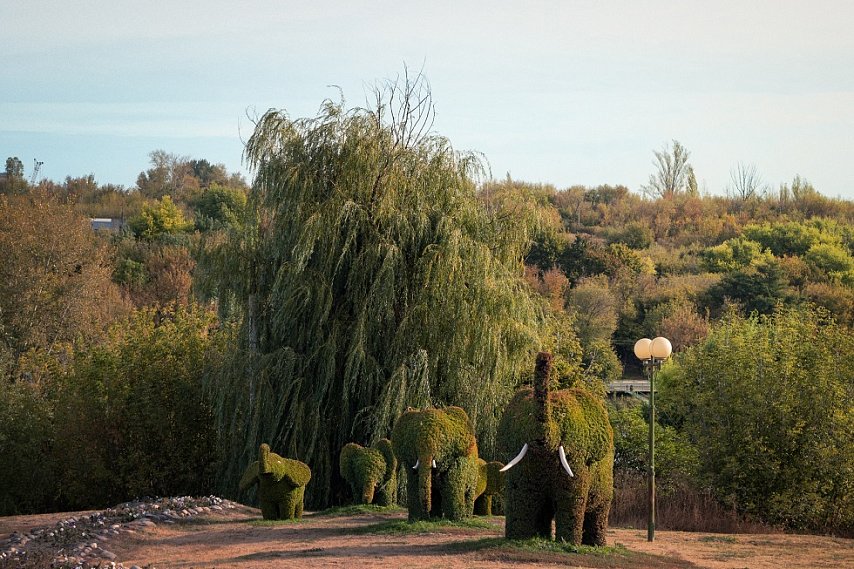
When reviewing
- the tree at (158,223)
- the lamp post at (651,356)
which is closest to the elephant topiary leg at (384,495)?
the lamp post at (651,356)

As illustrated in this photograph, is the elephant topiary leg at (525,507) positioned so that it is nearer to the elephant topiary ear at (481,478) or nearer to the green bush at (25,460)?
the elephant topiary ear at (481,478)

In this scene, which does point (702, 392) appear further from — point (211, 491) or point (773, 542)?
point (211, 491)

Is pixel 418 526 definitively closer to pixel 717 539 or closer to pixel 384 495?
pixel 384 495

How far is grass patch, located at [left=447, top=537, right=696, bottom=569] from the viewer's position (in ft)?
40.7

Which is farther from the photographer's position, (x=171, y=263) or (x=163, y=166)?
(x=163, y=166)

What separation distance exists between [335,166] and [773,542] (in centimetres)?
1063

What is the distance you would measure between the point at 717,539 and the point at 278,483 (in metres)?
7.16

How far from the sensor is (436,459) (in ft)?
49.4

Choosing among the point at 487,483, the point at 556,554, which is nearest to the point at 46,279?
the point at 487,483

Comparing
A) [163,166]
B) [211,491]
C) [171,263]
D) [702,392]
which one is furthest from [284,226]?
[163,166]

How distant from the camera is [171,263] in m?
49.5

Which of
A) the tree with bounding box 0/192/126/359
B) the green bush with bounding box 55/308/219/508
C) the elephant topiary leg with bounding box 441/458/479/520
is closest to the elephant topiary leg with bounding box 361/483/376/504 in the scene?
the elephant topiary leg with bounding box 441/458/479/520

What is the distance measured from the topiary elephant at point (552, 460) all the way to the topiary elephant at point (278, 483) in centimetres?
432

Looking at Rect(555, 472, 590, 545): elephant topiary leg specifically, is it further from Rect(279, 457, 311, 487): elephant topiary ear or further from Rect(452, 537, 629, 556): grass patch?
Rect(279, 457, 311, 487): elephant topiary ear
